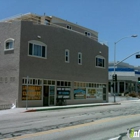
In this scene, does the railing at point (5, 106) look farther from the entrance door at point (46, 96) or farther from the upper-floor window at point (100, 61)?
the upper-floor window at point (100, 61)

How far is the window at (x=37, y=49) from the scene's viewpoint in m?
26.4

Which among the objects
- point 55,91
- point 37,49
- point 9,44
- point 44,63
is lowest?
point 55,91

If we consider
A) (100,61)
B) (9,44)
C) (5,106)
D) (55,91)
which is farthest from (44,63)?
(100,61)

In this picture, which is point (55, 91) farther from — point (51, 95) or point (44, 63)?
point (44, 63)

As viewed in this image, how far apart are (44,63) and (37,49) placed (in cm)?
169

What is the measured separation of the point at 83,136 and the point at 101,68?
27737 mm

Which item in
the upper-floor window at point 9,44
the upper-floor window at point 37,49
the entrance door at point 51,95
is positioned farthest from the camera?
the entrance door at point 51,95

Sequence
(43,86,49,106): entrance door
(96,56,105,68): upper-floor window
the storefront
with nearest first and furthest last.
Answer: the storefront < (43,86,49,106): entrance door < (96,56,105,68): upper-floor window

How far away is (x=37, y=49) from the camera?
27094 mm

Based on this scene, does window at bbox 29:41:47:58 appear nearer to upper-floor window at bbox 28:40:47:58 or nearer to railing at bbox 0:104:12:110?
upper-floor window at bbox 28:40:47:58

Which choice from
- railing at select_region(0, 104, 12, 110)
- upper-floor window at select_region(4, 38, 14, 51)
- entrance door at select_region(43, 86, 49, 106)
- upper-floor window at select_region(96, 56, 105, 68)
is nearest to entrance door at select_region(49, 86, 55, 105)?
entrance door at select_region(43, 86, 49, 106)

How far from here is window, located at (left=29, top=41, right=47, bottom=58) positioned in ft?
86.6

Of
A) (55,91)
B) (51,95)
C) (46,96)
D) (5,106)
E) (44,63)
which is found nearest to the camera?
(5,106)

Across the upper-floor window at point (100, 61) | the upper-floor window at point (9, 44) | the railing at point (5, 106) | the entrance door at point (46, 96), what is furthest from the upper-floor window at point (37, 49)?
the upper-floor window at point (100, 61)
